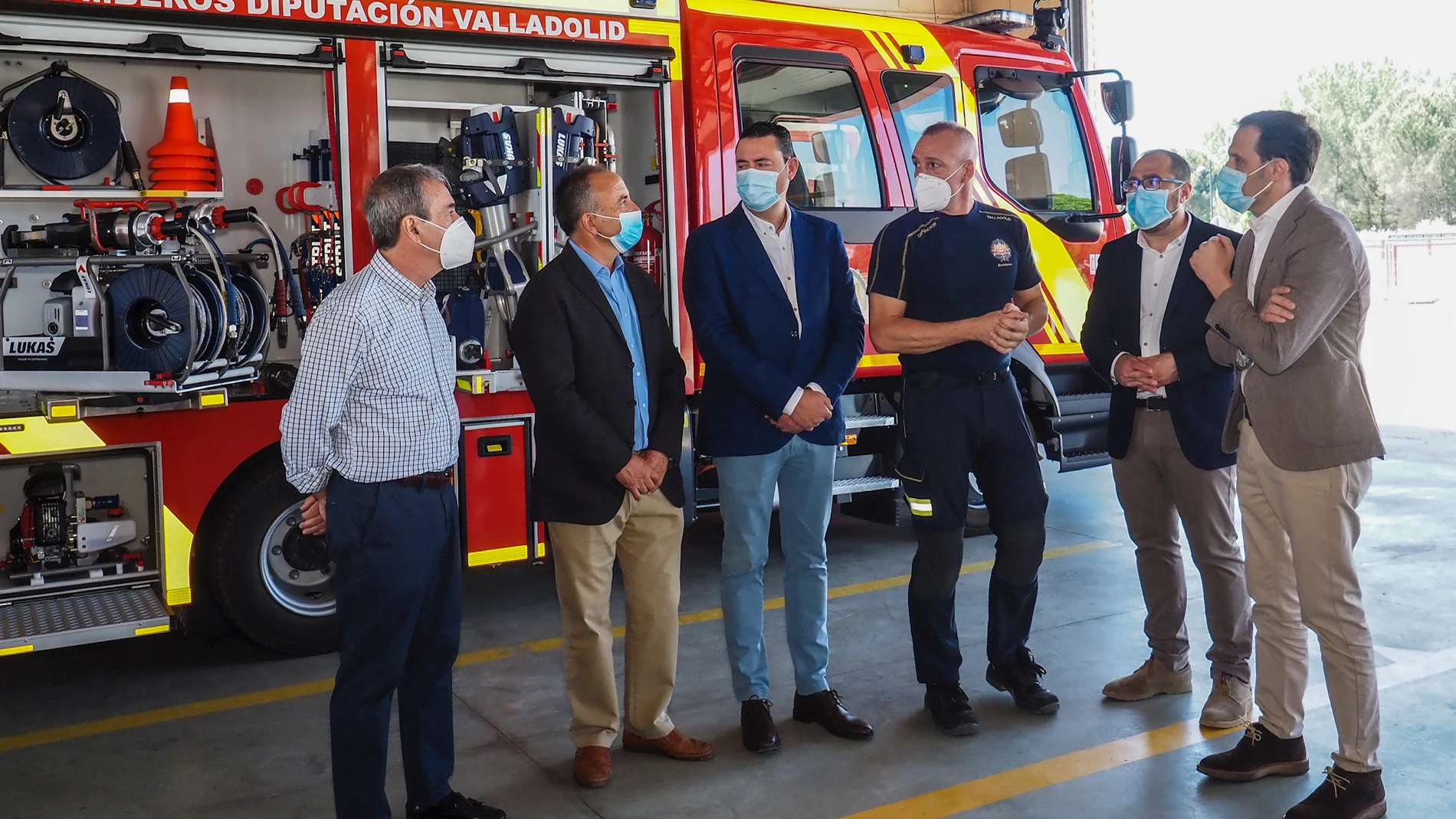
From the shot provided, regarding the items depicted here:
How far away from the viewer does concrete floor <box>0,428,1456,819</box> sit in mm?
3482

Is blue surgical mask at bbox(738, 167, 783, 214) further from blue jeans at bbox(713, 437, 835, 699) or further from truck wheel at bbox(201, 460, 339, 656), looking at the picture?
truck wheel at bbox(201, 460, 339, 656)

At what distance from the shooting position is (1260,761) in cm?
352

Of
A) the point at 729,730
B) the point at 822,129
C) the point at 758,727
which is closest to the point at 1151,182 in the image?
the point at 822,129

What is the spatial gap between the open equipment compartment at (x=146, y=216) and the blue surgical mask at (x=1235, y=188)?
3.17 metres

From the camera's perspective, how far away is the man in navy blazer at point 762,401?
151 inches

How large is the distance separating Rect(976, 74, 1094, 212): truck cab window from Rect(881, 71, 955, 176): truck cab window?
0.22m

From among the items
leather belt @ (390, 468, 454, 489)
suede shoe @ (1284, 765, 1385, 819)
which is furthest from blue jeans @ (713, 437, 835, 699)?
suede shoe @ (1284, 765, 1385, 819)

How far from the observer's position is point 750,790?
3.54 m

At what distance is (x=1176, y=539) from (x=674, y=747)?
6.22 ft

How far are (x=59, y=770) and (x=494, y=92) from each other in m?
3.30

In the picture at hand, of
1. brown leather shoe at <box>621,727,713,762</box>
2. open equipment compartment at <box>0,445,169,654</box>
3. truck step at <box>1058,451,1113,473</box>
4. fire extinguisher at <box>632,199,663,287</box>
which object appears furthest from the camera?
truck step at <box>1058,451,1113,473</box>

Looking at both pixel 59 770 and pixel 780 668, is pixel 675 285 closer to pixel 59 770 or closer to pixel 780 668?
pixel 780 668

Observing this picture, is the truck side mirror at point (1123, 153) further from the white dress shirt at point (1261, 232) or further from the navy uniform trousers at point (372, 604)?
the navy uniform trousers at point (372, 604)

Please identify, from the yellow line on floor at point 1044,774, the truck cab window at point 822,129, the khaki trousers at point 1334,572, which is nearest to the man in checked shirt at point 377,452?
the yellow line on floor at point 1044,774
